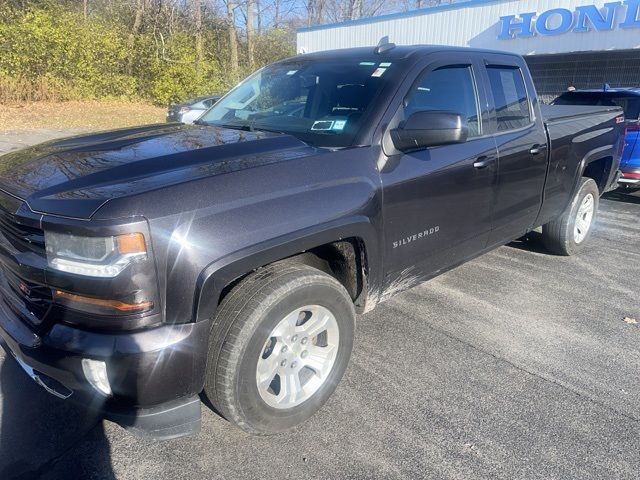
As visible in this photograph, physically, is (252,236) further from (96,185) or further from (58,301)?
(58,301)

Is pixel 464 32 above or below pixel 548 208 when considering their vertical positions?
above

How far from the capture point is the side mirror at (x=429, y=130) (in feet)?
9.16

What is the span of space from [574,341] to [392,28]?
19.1m

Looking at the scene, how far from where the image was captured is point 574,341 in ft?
11.8

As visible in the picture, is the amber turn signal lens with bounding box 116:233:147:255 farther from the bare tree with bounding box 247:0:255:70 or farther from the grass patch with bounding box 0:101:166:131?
the bare tree with bounding box 247:0:255:70

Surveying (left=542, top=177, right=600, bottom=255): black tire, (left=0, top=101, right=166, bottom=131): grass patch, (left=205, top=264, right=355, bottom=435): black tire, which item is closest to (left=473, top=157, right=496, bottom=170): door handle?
(left=205, top=264, right=355, bottom=435): black tire

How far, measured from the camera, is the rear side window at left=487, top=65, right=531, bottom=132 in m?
3.82

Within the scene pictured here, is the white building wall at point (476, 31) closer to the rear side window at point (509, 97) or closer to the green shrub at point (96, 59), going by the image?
the green shrub at point (96, 59)

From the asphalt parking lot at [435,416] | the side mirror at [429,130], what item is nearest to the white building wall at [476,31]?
the asphalt parking lot at [435,416]

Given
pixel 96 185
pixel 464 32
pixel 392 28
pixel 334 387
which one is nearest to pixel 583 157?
pixel 334 387

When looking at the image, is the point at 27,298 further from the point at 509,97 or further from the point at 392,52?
the point at 509,97

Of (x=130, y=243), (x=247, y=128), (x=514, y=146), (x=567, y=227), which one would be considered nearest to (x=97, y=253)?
(x=130, y=243)

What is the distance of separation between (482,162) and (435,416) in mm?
1717

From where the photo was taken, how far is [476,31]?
18.4m
